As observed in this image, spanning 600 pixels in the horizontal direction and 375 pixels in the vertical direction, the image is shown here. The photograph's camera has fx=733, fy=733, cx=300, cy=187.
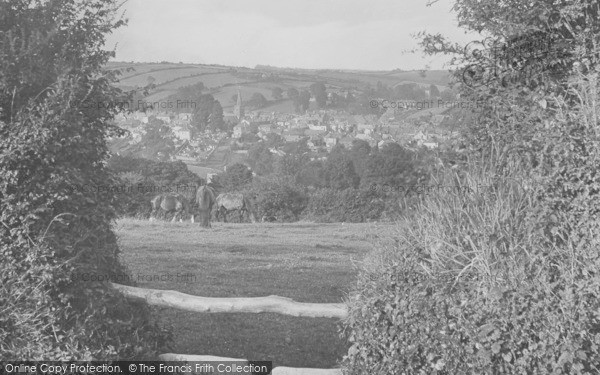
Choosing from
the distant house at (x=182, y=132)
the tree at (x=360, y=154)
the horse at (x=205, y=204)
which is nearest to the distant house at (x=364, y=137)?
the tree at (x=360, y=154)

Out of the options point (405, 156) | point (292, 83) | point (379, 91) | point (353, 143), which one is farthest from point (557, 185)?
point (292, 83)

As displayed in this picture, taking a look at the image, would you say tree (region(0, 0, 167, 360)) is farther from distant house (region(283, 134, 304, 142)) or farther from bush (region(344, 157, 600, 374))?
distant house (region(283, 134, 304, 142))

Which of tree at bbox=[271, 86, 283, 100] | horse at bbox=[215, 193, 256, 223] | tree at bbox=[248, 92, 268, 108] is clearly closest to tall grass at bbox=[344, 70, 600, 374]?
horse at bbox=[215, 193, 256, 223]

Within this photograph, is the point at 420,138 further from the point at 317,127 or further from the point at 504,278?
the point at 317,127

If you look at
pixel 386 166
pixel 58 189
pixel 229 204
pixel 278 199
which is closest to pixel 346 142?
pixel 386 166

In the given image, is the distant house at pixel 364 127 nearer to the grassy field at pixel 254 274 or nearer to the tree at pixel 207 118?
the tree at pixel 207 118
